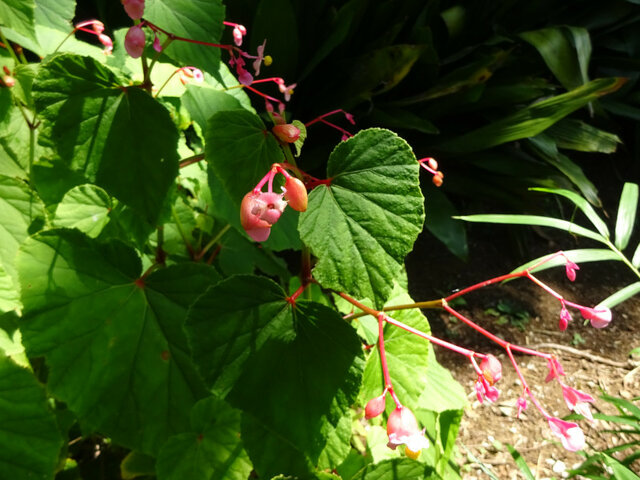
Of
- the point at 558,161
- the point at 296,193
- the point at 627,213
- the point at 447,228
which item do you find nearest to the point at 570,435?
the point at 296,193

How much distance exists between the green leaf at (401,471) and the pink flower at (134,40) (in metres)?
0.57

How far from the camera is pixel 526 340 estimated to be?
5.90 ft

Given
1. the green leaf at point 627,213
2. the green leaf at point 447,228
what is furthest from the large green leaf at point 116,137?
the green leaf at point 447,228

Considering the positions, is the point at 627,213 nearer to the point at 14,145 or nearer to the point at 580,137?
the point at 14,145

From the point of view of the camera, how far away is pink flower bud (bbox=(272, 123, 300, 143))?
19.5 inches

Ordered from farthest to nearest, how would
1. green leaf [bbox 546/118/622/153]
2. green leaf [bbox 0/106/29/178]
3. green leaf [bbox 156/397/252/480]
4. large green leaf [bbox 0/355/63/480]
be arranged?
green leaf [bbox 546/118/622/153]
green leaf [bbox 0/106/29/178]
green leaf [bbox 156/397/252/480]
large green leaf [bbox 0/355/63/480]

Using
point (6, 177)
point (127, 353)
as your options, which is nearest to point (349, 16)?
point (6, 177)

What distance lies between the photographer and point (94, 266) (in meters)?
0.63

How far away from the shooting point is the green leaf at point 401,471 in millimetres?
637

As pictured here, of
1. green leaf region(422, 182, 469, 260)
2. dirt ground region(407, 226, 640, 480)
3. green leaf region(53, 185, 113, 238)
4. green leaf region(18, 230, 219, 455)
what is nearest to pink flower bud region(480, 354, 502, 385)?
green leaf region(18, 230, 219, 455)

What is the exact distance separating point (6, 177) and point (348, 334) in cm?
53

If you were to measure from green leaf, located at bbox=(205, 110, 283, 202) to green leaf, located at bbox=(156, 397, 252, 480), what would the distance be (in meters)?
0.29

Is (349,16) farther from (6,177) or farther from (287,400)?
(287,400)

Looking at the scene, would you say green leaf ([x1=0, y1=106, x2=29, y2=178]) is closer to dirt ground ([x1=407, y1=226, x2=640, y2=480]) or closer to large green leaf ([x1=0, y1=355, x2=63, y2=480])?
large green leaf ([x1=0, y1=355, x2=63, y2=480])
